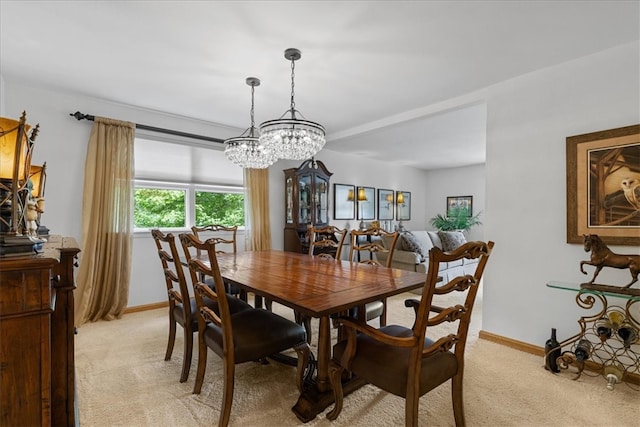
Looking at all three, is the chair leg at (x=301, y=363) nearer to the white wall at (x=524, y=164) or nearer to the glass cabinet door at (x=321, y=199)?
the white wall at (x=524, y=164)

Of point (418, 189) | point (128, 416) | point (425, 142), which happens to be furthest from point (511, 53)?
point (418, 189)

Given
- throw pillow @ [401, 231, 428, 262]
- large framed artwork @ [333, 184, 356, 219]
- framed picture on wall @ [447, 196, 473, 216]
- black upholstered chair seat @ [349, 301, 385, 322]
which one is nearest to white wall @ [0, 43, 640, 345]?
black upholstered chair seat @ [349, 301, 385, 322]

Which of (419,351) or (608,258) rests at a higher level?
(608,258)

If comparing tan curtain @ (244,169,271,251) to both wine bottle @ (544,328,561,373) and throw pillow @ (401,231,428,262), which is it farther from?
wine bottle @ (544,328,561,373)

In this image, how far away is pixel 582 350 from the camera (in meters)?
2.15

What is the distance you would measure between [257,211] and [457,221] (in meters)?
4.83

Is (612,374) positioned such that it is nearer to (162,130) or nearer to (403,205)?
(162,130)

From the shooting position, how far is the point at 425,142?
499cm

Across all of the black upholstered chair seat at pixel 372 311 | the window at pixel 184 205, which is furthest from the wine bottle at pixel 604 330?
the window at pixel 184 205

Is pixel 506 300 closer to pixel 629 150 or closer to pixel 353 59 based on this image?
pixel 629 150

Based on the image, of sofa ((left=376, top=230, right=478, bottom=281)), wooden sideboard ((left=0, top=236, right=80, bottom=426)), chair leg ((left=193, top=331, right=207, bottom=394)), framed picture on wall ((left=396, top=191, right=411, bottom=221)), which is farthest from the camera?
framed picture on wall ((left=396, top=191, right=411, bottom=221))

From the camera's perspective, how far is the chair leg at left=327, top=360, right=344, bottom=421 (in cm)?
156

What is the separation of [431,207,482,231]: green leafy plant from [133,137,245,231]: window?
4.83 meters

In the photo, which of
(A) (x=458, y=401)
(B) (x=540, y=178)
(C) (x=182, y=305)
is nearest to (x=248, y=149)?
(C) (x=182, y=305)
